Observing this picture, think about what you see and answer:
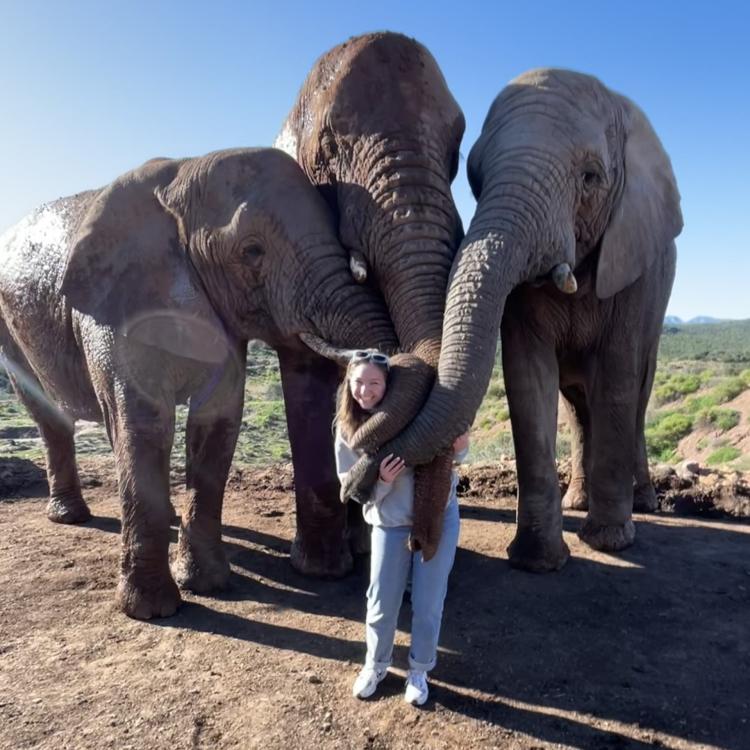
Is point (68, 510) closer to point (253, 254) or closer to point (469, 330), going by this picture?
point (253, 254)

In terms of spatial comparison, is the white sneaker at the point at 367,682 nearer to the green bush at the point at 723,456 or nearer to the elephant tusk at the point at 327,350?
the elephant tusk at the point at 327,350

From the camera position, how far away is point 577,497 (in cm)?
783

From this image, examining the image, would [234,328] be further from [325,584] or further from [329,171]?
[325,584]

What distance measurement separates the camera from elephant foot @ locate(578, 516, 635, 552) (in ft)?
20.0

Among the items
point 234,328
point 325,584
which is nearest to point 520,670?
point 325,584

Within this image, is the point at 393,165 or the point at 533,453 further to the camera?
the point at 533,453

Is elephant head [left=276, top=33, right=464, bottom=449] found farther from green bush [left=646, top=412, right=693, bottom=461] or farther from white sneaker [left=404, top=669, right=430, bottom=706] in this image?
green bush [left=646, top=412, right=693, bottom=461]

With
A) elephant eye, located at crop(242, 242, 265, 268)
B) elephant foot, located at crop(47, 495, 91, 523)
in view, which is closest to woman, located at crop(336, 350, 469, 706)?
elephant eye, located at crop(242, 242, 265, 268)

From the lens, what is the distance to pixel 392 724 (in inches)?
149

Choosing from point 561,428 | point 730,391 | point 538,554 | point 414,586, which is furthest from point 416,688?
point 730,391

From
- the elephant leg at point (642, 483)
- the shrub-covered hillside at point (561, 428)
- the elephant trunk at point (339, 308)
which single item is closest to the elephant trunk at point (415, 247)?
the elephant trunk at point (339, 308)

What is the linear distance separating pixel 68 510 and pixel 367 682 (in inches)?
184

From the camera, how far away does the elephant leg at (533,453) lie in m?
5.67

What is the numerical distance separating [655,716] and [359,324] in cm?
263
